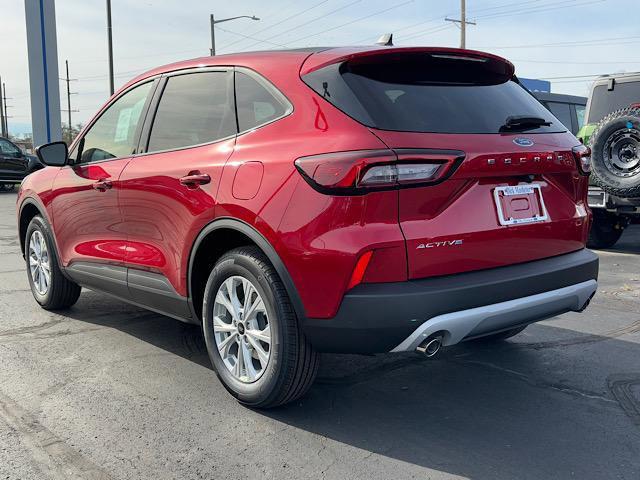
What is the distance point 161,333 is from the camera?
180 inches

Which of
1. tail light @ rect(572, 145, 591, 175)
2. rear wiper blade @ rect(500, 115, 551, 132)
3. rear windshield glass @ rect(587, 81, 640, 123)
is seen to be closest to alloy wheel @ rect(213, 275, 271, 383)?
rear wiper blade @ rect(500, 115, 551, 132)

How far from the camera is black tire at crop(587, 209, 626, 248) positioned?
838cm

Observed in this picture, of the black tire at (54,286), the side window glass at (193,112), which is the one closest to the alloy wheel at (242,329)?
the side window glass at (193,112)

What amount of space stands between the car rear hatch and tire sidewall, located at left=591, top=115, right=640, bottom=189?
4.39 metres

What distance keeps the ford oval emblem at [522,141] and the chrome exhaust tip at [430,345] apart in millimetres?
1007

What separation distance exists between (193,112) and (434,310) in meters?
1.89

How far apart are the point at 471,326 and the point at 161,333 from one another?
2.57 m

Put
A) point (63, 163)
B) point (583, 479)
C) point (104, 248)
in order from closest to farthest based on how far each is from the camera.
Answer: point (583, 479), point (104, 248), point (63, 163)

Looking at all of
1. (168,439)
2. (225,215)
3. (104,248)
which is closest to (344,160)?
(225,215)

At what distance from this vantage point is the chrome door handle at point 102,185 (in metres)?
4.14

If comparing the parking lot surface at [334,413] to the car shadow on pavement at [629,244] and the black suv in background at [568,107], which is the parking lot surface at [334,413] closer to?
the car shadow on pavement at [629,244]

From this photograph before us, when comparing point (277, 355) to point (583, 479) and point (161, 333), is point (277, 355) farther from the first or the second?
point (161, 333)

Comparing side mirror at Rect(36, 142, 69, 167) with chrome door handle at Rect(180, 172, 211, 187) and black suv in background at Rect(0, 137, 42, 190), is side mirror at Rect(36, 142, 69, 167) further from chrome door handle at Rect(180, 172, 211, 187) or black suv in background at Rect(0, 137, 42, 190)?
black suv in background at Rect(0, 137, 42, 190)

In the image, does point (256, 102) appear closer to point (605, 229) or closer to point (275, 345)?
point (275, 345)
